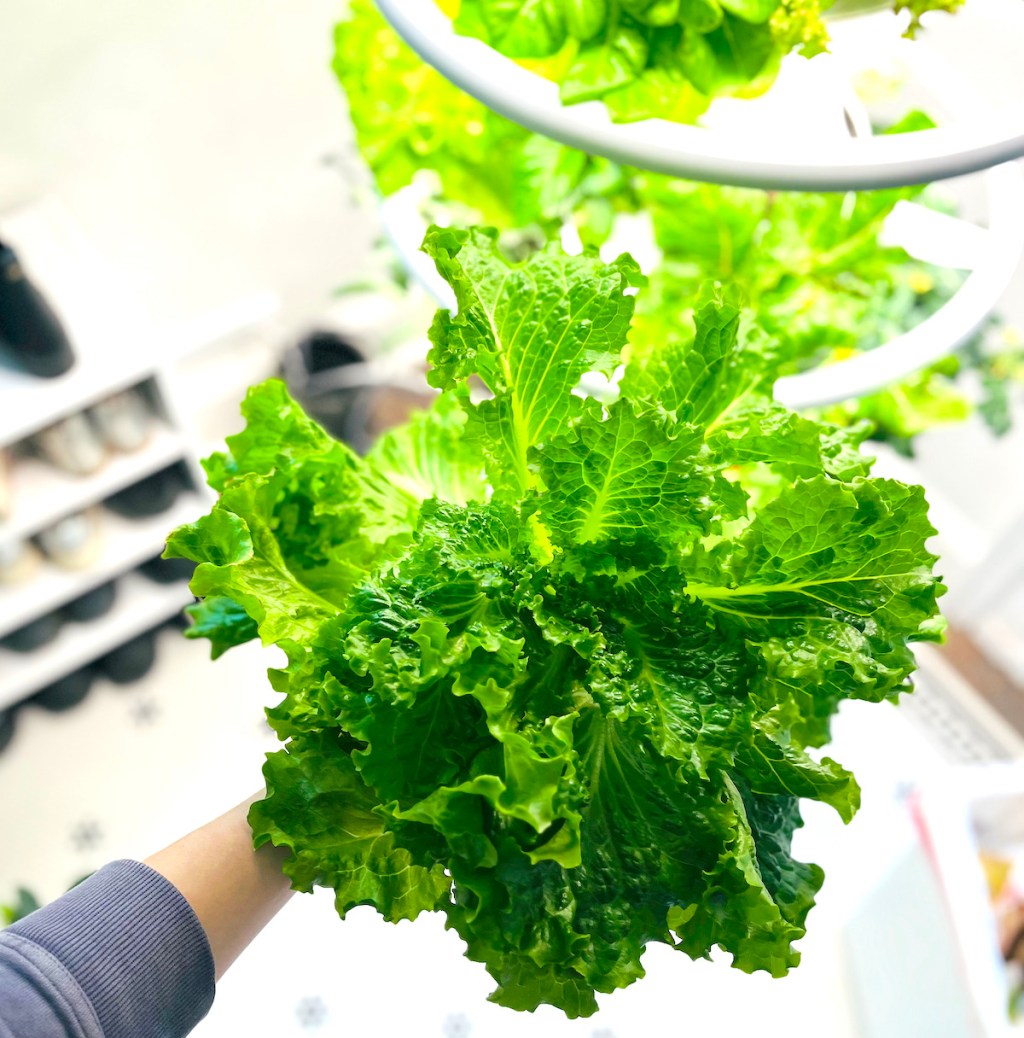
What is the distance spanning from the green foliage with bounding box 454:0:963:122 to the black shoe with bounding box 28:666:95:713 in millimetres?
1500

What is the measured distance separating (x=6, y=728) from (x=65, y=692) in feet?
0.39

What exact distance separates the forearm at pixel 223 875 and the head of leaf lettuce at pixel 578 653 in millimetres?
75

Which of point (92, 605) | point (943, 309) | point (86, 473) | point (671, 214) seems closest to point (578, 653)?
point (943, 309)

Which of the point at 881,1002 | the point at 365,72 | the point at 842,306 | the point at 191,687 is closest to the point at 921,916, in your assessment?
the point at 881,1002

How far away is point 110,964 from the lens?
52cm

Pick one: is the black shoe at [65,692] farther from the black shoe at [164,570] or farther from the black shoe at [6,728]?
the black shoe at [164,570]

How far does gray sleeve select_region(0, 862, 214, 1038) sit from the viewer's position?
0.49 meters

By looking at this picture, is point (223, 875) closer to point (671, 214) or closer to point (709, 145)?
point (709, 145)

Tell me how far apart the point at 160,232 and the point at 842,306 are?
1.12 meters

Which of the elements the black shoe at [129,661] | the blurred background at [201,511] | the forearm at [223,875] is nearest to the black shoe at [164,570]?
the blurred background at [201,511]

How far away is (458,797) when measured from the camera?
422mm

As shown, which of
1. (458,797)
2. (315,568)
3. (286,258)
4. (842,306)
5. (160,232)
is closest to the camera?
(458,797)

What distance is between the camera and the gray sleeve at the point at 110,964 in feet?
1.61

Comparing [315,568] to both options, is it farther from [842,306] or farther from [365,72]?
[842,306]
